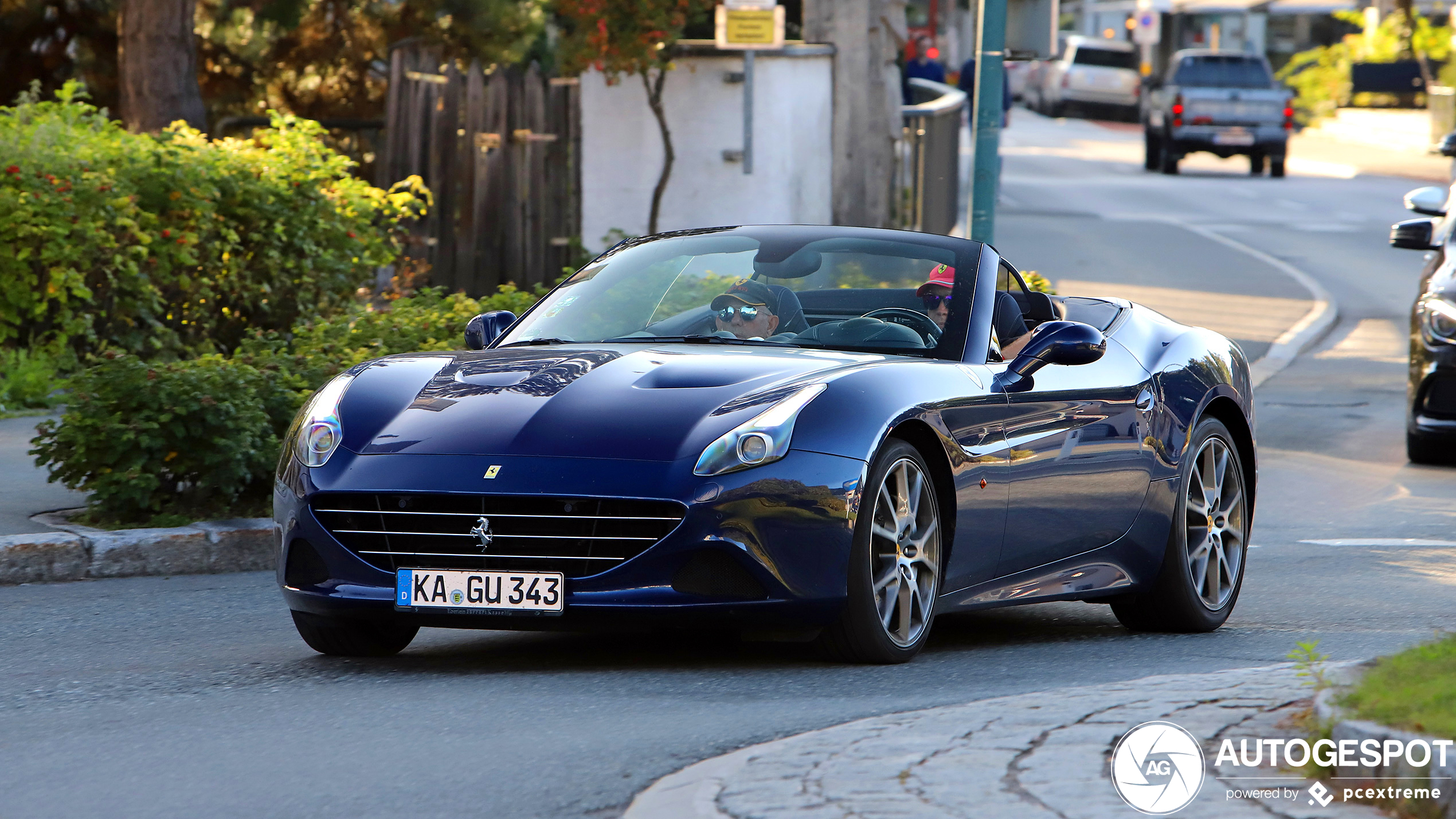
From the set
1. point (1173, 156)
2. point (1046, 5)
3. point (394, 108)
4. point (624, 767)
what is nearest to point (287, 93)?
point (394, 108)

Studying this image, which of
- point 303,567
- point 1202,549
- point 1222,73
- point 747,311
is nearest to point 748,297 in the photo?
point 747,311

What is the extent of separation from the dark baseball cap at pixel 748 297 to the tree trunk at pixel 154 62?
11.4 meters

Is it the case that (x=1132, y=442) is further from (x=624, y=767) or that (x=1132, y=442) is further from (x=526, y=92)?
(x=526, y=92)

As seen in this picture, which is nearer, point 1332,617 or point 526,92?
point 1332,617

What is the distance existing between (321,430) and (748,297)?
5.07 feet

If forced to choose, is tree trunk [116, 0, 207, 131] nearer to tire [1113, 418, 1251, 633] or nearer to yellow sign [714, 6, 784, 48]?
yellow sign [714, 6, 784, 48]

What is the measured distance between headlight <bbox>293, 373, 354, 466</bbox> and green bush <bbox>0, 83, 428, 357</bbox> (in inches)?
212

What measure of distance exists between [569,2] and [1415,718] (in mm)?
14933

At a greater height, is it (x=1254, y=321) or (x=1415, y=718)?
(x=1415, y=718)

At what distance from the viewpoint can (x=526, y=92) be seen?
18641 millimetres

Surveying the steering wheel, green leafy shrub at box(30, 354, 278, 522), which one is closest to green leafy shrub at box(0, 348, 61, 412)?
green leafy shrub at box(30, 354, 278, 522)

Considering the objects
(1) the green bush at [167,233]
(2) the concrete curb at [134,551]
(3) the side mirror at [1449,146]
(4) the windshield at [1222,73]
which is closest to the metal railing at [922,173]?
(3) the side mirror at [1449,146]

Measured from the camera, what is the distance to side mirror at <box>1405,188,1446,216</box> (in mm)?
13234

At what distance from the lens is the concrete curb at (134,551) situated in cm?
805
